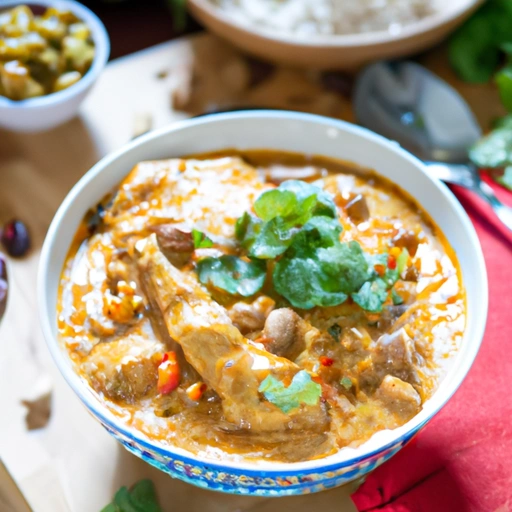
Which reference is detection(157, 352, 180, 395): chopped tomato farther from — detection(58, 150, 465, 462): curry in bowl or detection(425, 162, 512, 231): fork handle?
detection(425, 162, 512, 231): fork handle

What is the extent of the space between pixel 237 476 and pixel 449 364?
54cm

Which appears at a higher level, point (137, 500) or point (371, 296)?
point (371, 296)

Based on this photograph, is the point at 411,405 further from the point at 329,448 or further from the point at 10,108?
the point at 10,108

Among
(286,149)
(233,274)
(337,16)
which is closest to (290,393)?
(233,274)

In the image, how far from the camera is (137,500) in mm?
1441

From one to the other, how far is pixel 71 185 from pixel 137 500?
3.65 ft

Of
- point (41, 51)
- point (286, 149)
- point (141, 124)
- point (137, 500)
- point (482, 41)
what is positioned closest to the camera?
point (137, 500)

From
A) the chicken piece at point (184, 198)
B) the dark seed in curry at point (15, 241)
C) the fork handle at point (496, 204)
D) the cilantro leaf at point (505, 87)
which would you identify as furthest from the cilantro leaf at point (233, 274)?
the cilantro leaf at point (505, 87)

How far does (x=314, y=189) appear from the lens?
59.7 inches

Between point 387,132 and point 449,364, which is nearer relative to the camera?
point 449,364

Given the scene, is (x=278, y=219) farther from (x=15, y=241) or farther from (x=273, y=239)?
(x=15, y=241)

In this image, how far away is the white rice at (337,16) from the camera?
2.64 m

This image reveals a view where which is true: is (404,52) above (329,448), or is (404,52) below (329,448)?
above

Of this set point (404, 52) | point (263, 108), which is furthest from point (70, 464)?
point (404, 52)
